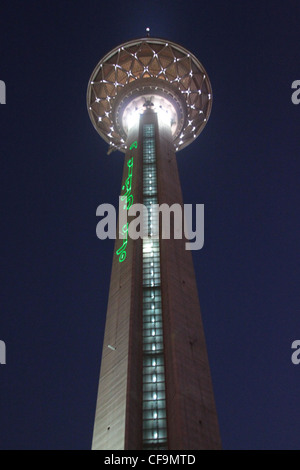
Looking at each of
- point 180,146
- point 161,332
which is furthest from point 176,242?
point 180,146

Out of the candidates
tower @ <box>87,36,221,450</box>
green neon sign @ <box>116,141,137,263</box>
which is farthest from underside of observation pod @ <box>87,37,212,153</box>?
green neon sign @ <box>116,141,137,263</box>

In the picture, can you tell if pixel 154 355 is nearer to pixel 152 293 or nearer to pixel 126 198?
pixel 152 293

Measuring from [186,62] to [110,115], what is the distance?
36.5 ft

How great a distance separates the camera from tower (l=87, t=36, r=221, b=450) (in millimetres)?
27750

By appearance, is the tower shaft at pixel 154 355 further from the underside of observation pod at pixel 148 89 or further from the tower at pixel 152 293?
the underside of observation pod at pixel 148 89

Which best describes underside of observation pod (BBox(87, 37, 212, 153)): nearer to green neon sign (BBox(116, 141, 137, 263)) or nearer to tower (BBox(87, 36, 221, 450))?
tower (BBox(87, 36, 221, 450))

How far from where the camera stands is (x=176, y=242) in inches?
1524

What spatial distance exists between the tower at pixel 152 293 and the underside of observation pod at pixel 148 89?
0.39ft

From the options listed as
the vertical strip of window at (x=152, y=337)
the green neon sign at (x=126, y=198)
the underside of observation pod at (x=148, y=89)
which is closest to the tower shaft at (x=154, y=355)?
the vertical strip of window at (x=152, y=337)

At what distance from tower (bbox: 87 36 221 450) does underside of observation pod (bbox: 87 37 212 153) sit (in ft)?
0.39

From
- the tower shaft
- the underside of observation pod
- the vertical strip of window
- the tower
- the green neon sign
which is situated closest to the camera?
the tower shaft

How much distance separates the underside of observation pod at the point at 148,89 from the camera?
Answer: 5450 cm

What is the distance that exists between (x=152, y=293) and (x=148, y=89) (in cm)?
2775
